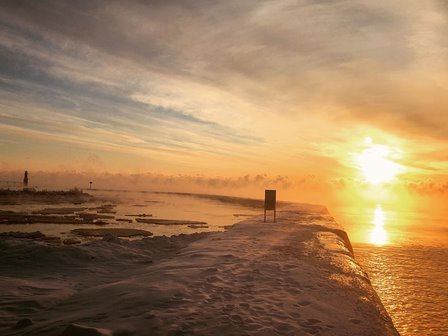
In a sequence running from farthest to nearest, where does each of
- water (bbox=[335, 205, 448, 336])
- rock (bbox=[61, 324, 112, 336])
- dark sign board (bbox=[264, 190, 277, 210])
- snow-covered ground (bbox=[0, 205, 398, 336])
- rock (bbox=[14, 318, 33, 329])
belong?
dark sign board (bbox=[264, 190, 277, 210]) < water (bbox=[335, 205, 448, 336]) < rock (bbox=[14, 318, 33, 329]) < snow-covered ground (bbox=[0, 205, 398, 336]) < rock (bbox=[61, 324, 112, 336])

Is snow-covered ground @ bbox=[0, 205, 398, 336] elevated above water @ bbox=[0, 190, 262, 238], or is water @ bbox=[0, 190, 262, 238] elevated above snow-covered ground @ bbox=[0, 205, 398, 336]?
snow-covered ground @ bbox=[0, 205, 398, 336]

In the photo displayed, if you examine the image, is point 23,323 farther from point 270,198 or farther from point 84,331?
point 270,198

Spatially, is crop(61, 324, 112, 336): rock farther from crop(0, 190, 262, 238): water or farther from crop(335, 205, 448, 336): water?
crop(0, 190, 262, 238): water

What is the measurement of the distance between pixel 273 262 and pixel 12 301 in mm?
7298

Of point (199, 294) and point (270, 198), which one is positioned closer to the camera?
point (199, 294)

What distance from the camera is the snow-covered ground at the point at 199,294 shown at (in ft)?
17.5

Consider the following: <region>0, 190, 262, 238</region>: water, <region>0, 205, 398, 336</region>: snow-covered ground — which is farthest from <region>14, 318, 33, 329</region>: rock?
<region>0, 190, 262, 238</region>: water

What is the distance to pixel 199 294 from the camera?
6.84m

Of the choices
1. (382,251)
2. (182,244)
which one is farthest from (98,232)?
(382,251)

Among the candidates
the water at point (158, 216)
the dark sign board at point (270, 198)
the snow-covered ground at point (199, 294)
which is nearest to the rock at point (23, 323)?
the snow-covered ground at point (199, 294)

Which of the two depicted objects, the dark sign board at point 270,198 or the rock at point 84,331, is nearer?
the rock at point 84,331

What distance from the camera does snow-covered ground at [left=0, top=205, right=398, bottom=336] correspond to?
532 cm

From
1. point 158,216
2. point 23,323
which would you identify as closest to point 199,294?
point 23,323

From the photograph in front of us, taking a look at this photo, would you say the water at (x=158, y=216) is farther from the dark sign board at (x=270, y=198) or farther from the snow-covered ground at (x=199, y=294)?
the snow-covered ground at (x=199, y=294)
